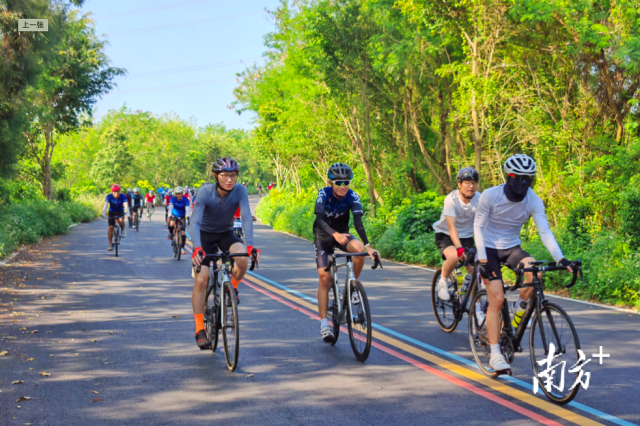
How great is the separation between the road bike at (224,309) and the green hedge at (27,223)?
10021mm

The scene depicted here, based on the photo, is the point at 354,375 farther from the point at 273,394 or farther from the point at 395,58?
the point at 395,58

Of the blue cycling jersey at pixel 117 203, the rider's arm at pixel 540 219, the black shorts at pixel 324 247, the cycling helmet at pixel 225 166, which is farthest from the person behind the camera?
the blue cycling jersey at pixel 117 203

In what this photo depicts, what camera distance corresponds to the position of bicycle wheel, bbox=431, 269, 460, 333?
8258 millimetres

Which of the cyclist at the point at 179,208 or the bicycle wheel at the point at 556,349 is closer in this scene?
the bicycle wheel at the point at 556,349

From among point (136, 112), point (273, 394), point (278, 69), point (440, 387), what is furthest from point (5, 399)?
point (136, 112)

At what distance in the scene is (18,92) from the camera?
1300cm

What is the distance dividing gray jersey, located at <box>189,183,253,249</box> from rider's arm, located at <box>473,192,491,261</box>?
7.88 feet

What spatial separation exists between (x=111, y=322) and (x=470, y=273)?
5.03 m

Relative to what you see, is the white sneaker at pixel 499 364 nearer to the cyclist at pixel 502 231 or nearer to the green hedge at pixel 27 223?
the cyclist at pixel 502 231

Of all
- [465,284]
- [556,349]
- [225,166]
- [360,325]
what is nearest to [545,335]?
[556,349]

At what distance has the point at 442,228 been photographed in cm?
844

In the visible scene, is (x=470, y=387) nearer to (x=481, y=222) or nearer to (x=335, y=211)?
(x=481, y=222)

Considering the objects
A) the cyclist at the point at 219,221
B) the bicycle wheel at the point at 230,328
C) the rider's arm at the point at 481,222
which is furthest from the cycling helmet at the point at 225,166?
the rider's arm at the point at 481,222

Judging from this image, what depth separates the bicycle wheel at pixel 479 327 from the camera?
6.43m
